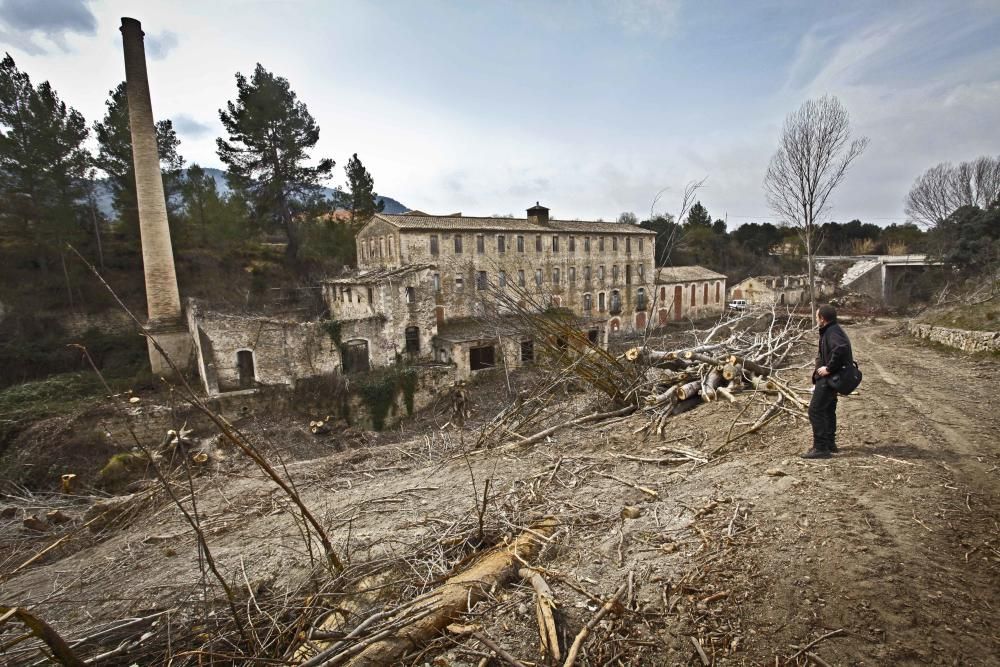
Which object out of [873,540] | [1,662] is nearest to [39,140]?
[1,662]

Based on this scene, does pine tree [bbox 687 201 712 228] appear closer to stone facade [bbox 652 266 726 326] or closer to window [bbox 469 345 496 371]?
stone facade [bbox 652 266 726 326]

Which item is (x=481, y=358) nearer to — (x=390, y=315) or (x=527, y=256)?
(x=390, y=315)

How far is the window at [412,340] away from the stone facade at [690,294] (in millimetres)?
18552

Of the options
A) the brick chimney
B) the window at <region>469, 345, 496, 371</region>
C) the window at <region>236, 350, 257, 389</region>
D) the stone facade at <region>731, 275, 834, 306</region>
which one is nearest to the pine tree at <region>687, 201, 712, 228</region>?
the stone facade at <region>731, 275, 834, 306</region>

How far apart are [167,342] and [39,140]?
11572 millimetres

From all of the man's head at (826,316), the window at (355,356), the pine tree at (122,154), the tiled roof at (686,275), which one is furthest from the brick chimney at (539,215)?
the man's head at (826,316)

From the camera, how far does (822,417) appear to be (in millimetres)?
4703

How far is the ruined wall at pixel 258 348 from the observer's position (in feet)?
53.6

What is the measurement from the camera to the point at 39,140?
66.5ft

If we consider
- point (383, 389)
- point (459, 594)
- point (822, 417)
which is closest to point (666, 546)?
point (459, 594)

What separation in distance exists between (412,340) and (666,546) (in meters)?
18.3

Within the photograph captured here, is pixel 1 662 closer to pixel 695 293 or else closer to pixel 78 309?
pixel 78 309

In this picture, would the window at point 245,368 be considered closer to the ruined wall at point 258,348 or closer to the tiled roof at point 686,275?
the ruined wall at point 258,348

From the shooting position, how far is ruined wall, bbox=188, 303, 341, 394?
16328 mm
